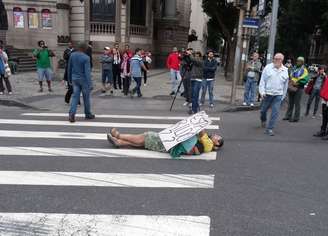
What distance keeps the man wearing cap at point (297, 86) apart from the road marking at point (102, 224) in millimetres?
7694

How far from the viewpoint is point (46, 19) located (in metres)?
26.7

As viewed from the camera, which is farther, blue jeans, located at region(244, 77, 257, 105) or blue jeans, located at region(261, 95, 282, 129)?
blue jeans, located at region(244, 77, 257, 105)

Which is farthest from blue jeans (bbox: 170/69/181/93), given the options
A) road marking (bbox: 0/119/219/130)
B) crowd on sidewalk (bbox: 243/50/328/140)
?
road marking (bbox: 0/119/219/130)

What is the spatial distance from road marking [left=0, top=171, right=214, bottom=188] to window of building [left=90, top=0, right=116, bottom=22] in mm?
23411

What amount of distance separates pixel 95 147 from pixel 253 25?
8273 mm

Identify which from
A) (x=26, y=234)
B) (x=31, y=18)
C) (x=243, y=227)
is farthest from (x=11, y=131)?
(x=31, y=18)

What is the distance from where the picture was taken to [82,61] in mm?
9992

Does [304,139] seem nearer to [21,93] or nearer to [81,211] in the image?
[81,211]

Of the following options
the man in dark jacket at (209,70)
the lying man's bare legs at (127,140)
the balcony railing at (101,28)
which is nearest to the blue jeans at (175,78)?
the man in dark jacket at (209,70)

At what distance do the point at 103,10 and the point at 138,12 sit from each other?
3.25 metres

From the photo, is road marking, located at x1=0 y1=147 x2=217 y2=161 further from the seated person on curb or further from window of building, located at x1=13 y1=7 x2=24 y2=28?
window of building, located at x1=13 y1=7 x2=24 y2=28

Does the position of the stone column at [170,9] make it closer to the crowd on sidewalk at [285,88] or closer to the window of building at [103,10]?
the window of building at [103,10]

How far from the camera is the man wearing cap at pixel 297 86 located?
11.4 meters

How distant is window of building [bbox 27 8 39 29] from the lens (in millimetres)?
26484
